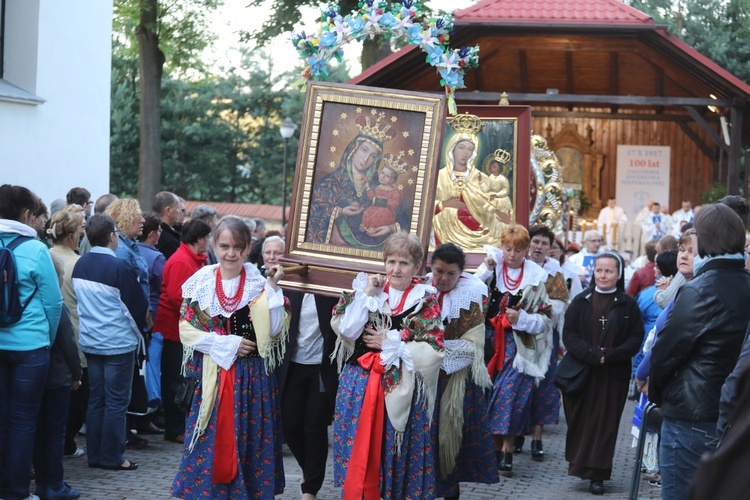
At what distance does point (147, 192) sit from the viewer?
76.2 ft

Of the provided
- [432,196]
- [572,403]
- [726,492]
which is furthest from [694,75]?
[726,492]

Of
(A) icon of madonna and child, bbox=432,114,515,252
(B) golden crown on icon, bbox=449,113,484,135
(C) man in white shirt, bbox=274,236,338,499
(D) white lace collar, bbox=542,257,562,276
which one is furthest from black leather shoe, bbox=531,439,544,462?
(B) golden crown on icon, bbox=449,113,484,135

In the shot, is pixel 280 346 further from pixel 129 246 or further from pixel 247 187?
pixel 247 187

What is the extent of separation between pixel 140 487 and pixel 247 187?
3500 centimetres

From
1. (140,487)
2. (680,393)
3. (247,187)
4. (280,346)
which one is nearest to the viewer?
(680,393)

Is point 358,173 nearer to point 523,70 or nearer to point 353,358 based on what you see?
point 353,358

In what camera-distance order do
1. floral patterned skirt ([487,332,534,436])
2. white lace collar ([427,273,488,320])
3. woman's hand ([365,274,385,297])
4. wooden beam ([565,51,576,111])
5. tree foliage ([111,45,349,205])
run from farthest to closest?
tree foliage ([111,45,349,205]) < wooden beam ([565,51,576,111]) < floral patterned skirt ([487,332,534,436]) < white lace collar ([427,273,488,320]) < woman's hand ([365,274,385,297])

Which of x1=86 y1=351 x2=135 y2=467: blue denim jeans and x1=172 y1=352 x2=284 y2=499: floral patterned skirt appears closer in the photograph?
x1=172 y1=352 x2=284 y2=499: floral patterned skirt

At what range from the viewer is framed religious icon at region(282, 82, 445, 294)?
665 centimetres

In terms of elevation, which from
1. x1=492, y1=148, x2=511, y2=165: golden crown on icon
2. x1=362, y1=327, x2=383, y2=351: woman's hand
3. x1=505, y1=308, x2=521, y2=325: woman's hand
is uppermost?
x1=492, y1=148, x2=511, y2=165: golden crown on icon

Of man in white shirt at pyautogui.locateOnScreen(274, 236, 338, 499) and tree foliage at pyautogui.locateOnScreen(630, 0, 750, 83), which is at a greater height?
tree foliage at pyautogui.locateOnScreen(630, 0, 750, 83)

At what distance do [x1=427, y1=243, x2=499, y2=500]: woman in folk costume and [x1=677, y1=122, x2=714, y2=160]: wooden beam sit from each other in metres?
22.7

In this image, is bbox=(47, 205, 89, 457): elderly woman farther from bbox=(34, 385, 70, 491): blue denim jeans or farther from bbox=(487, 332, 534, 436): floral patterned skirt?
bbox=(487, 332, 534, 436): floral patterned skirt

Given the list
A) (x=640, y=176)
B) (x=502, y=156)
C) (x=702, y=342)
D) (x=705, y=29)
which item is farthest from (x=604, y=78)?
(x=702, y=342)
